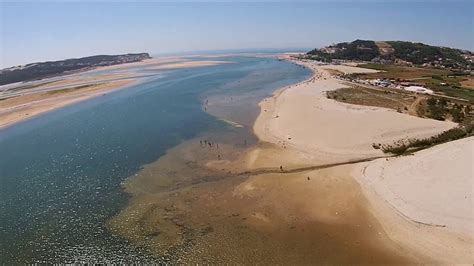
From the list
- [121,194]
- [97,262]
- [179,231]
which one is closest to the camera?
[97,262]

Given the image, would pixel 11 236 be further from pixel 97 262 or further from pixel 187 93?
pixel 187 93

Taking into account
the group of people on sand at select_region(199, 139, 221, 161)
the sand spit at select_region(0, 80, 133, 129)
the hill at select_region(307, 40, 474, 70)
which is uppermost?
the hill at select_region(307, 40, 474, 70)

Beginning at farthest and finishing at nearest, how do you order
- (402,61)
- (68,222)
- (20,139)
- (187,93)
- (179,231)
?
(402,61)
(187,93)
(20,139)
(68,222)
(179,231)

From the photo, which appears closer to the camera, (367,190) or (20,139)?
(367,190)

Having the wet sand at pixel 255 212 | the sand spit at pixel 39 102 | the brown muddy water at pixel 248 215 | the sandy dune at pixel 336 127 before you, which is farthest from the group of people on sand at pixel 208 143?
the sand spit at pixel 39 102

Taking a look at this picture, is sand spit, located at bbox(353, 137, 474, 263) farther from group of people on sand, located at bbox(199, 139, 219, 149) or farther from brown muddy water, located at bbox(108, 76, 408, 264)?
group of people on sand, located at bbox(199, 139, 219, 149)

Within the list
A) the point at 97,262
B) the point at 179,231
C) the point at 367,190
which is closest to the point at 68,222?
the point at 97,262

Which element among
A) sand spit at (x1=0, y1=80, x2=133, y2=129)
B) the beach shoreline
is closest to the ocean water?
sand spit at (x1=0, y1=80, x2=133, y2=129)
